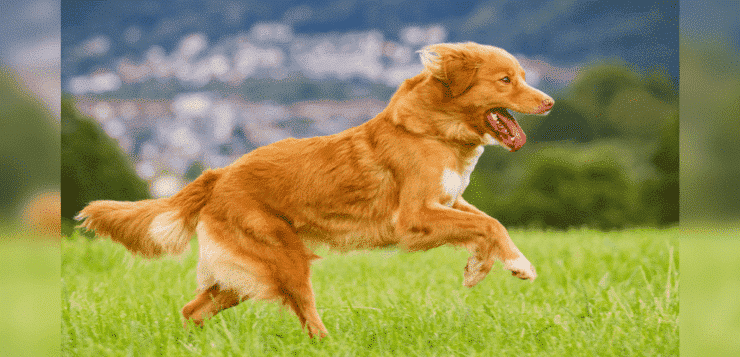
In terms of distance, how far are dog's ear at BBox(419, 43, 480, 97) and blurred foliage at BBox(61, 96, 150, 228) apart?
2.89 m

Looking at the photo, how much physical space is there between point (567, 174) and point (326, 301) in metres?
3.99

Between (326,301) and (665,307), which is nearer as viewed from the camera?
(665,307)

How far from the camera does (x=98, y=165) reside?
486 centimetres

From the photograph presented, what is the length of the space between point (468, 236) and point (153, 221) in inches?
65.0

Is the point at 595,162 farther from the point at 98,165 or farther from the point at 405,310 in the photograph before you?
the point at 98,165

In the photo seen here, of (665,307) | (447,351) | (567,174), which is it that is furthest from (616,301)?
(567,174)

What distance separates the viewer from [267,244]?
273 centimetres

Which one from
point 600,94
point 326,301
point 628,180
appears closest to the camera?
point 326,301

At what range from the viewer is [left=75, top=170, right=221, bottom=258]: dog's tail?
9.34ft

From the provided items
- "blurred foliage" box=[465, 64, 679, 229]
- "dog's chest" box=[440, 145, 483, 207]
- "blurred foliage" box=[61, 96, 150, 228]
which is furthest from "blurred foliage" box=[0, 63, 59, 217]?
"blurred foliage" box=[465, 64, 679, 229]

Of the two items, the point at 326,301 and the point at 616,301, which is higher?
the point at 616,301

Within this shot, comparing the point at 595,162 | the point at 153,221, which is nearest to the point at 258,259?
the point at 153,221

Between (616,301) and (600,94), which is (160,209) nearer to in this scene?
(616,301)

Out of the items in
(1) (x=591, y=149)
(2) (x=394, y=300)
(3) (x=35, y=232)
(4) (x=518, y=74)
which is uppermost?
(4) (x=518, y=74)
